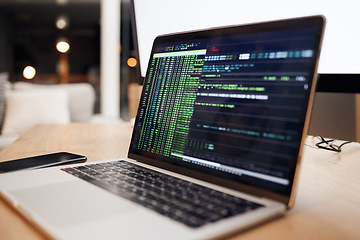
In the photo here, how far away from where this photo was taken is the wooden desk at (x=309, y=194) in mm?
354

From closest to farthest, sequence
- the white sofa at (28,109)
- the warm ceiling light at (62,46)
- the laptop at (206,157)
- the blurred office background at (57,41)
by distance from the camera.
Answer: the laptop at (206,157), the white sofa at (28,109), the blurred office background at (57,41), the warm ceiling light at (62,46)

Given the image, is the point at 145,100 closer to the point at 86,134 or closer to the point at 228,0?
the point at 228,0

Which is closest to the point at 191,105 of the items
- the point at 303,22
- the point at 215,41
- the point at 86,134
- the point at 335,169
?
the point at 215,41

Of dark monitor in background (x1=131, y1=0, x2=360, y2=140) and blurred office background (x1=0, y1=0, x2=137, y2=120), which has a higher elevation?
blurred office background (x1=0, y1=0, x2=137, y2=120)

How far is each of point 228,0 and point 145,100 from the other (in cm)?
34

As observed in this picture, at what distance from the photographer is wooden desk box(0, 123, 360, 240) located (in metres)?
0.35

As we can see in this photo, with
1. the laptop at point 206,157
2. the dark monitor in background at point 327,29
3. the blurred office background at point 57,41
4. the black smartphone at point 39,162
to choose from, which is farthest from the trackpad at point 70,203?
the blurred office background at point 57,41

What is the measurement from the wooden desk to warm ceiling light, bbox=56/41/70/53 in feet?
12.2

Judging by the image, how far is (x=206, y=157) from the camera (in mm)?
516

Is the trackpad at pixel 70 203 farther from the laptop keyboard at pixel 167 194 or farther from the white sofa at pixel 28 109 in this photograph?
the white sofa at pixel 28 109

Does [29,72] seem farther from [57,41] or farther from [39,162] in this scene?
[39,162]

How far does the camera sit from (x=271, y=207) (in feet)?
1.26

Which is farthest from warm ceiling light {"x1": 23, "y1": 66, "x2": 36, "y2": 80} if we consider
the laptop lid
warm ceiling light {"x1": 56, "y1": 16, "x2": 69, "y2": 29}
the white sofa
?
the laptop lid

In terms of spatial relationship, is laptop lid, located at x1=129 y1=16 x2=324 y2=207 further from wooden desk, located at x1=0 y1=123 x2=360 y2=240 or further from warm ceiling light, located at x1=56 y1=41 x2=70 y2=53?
warm ceiling light, located at x1=56 y1=41 x2=70 y2=53
